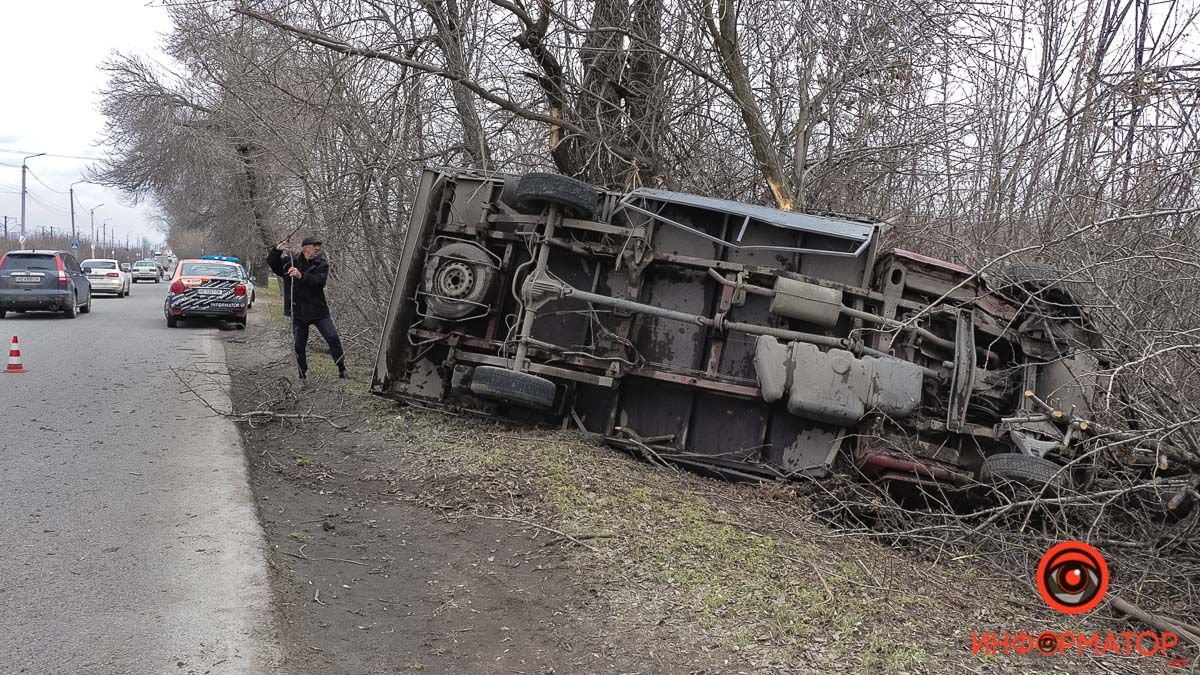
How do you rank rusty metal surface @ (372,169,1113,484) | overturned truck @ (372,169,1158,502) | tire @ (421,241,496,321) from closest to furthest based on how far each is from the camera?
overturned truck @ (372,169,1158,502), rusty metal surface @ (372,169,1113,484), tire @ (421,241,496,321)

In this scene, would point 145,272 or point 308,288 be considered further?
point 145,272

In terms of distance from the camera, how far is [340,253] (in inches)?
532

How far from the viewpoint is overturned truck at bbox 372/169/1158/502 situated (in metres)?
6.22

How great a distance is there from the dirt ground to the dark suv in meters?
16.2

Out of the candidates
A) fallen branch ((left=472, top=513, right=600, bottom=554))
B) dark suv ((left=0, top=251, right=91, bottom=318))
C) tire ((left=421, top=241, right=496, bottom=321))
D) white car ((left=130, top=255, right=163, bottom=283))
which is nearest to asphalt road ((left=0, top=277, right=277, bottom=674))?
fallen branch ((left=472, top=513, right=600, bottom=554))

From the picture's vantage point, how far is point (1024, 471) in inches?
210

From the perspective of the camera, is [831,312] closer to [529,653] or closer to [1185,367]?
[1185,367]

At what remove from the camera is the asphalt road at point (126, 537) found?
376 cm

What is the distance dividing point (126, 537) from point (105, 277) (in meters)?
31.7

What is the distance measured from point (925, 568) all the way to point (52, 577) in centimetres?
452

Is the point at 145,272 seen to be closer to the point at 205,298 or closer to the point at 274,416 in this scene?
the point at 205,298

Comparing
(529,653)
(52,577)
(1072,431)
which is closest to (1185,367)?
(1072,431)

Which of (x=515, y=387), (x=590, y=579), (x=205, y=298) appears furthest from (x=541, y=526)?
(x=205, y=298)

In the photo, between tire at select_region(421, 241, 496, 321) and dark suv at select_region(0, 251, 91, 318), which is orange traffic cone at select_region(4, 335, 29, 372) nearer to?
tire at select_region(421, 241, 496, 321)
